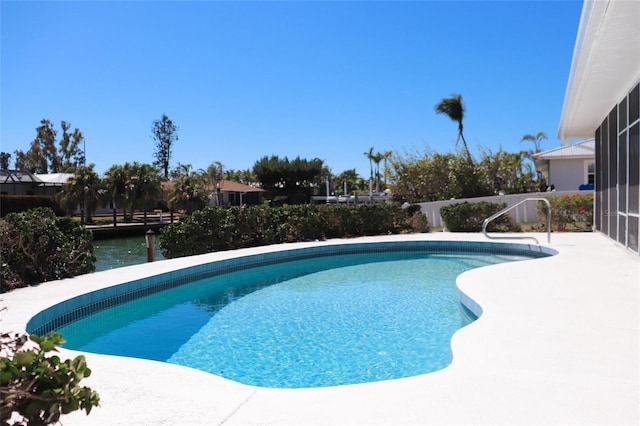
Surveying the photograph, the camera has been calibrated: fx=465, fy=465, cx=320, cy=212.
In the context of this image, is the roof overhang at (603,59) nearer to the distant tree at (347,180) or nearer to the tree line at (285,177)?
the tree line at (285,177)

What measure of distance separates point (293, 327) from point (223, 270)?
4.29 m

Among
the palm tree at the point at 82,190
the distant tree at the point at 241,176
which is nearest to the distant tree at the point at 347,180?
the distant tree at the point at 241,176

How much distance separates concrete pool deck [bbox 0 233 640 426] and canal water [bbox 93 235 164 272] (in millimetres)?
8442

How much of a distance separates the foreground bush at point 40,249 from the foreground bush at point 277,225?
9.55ft

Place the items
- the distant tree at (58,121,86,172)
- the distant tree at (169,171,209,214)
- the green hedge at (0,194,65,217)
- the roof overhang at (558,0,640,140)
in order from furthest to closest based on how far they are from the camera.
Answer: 1. the distant tree at (58,121,86,172)
2. the distant tree at (169,171,209,214)
3. the green hedge at (0,194,65,217)
4. the roof overhang at (558,0,640,140)

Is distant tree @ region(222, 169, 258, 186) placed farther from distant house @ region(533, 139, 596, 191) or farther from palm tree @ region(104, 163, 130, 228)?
distant house @ region(533, 139, 596, 191)

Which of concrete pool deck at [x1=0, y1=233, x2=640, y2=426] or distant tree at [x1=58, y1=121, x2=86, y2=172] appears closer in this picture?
concrete pool deck at [x1=0, y1=233, x2=640, y2=426]

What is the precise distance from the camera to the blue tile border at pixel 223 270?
6.09m

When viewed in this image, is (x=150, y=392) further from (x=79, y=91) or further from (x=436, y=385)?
(x=79, y=91)

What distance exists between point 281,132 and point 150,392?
41215mm

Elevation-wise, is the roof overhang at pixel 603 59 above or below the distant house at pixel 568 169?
above

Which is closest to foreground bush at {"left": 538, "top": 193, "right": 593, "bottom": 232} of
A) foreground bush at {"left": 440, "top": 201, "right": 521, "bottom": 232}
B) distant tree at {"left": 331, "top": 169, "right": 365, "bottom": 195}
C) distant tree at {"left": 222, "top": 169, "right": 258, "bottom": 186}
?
foreground bush at {"left": 440, "top": 201, "right": 521, "bottom": 232}

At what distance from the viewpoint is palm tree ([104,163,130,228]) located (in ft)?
99.5

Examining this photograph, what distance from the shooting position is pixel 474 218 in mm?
15445
